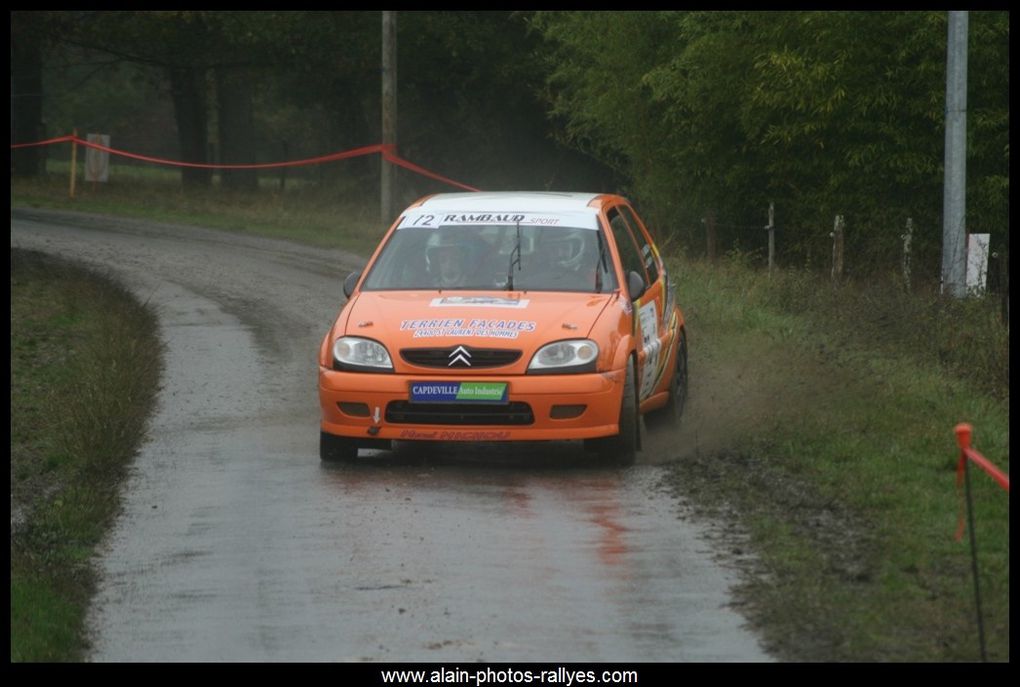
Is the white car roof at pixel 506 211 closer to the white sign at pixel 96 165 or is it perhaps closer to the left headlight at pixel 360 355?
the left headlight at pixel 360 355

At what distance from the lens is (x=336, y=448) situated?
11328 millimetres

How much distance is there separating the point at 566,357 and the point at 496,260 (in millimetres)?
1400

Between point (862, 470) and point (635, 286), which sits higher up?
point (635, 286)

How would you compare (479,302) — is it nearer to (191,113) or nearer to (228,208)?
(228,208)

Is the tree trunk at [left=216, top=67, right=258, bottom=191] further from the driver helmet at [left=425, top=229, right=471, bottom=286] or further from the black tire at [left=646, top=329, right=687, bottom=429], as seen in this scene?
the driver helmet at [left=425, top=229, right=471, bottom=286]

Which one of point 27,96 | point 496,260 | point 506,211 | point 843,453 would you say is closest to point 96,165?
point 27,96

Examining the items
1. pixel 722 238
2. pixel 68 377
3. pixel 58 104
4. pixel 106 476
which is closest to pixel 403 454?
pixel 106 476

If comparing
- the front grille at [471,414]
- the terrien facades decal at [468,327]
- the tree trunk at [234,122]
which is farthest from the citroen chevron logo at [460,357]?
the tree trunk at [234,122]

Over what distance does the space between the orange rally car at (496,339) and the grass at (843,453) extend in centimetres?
70

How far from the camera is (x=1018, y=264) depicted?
18.2m

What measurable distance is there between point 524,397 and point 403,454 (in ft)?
4.18

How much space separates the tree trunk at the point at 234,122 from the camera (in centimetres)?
4612

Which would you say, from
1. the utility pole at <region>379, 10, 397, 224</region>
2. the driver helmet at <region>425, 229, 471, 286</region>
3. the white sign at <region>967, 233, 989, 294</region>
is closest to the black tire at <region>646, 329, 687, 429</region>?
the driver helmet at <region>425, 229, 471, 286</region>
